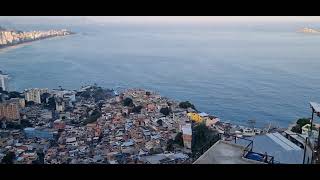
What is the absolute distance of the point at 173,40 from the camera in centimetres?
842

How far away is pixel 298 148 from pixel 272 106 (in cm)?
263

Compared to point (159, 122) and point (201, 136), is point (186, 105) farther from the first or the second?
point (201, 136)

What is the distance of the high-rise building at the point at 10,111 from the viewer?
19.7ft

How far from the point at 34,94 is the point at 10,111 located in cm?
88

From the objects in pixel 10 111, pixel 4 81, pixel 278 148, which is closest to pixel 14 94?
pixel 4 81

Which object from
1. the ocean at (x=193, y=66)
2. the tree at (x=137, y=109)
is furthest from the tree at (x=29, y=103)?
the tree at (x=137, y=109)

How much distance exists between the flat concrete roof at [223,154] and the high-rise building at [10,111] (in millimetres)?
3594

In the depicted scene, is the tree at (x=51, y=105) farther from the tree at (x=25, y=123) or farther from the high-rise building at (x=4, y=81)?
the high-rise building at (x=4, y=81)

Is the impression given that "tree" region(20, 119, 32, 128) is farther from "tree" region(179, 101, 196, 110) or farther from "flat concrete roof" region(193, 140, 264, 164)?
"flat concrete roof" region(193, 140, 264, 164)

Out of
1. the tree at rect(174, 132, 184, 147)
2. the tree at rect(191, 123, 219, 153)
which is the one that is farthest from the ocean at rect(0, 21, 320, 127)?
the tree at rect(174, 132, 184, 147)

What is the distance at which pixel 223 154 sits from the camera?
3.93 metres
